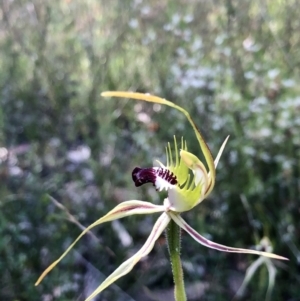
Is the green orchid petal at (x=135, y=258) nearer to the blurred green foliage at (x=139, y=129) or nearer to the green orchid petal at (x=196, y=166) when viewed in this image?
the green orchid petal at (x=196, y=166)

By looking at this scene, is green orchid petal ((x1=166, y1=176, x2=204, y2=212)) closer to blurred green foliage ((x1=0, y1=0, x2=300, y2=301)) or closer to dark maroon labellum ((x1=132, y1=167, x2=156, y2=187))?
dark maroon labellum ((x1=132, y1=167, x2=156, y2=187))

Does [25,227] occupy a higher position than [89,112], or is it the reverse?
[89,112]

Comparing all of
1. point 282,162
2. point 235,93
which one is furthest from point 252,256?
point 235,93

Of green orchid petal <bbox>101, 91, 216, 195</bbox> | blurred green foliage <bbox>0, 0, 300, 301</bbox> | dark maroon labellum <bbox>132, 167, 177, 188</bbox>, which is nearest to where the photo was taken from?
green orchid petal <bbox>101, 91, 216, 195</bbox>

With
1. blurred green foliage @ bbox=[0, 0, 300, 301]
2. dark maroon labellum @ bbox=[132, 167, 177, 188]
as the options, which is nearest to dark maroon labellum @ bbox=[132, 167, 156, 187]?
dark maroon labellum @ bbox=[132, 167, 177, 188]

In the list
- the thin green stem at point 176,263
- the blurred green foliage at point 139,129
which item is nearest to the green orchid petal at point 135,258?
the thin green stem at point 176,263

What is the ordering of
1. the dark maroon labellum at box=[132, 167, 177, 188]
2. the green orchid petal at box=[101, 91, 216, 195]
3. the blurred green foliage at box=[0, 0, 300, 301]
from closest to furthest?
the green orchid petal at box=[101, 91, 216, 195] → the dark maroon labellum at box=[132, 167, 177, 188] → the blurred green foliage at box=[0, 0, 300, 301]

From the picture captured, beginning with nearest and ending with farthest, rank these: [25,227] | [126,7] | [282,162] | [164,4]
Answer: [25,227], [282,162], [126,7], [164,4]

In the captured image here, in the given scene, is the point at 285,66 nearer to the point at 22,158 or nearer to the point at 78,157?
the point at 78,157
